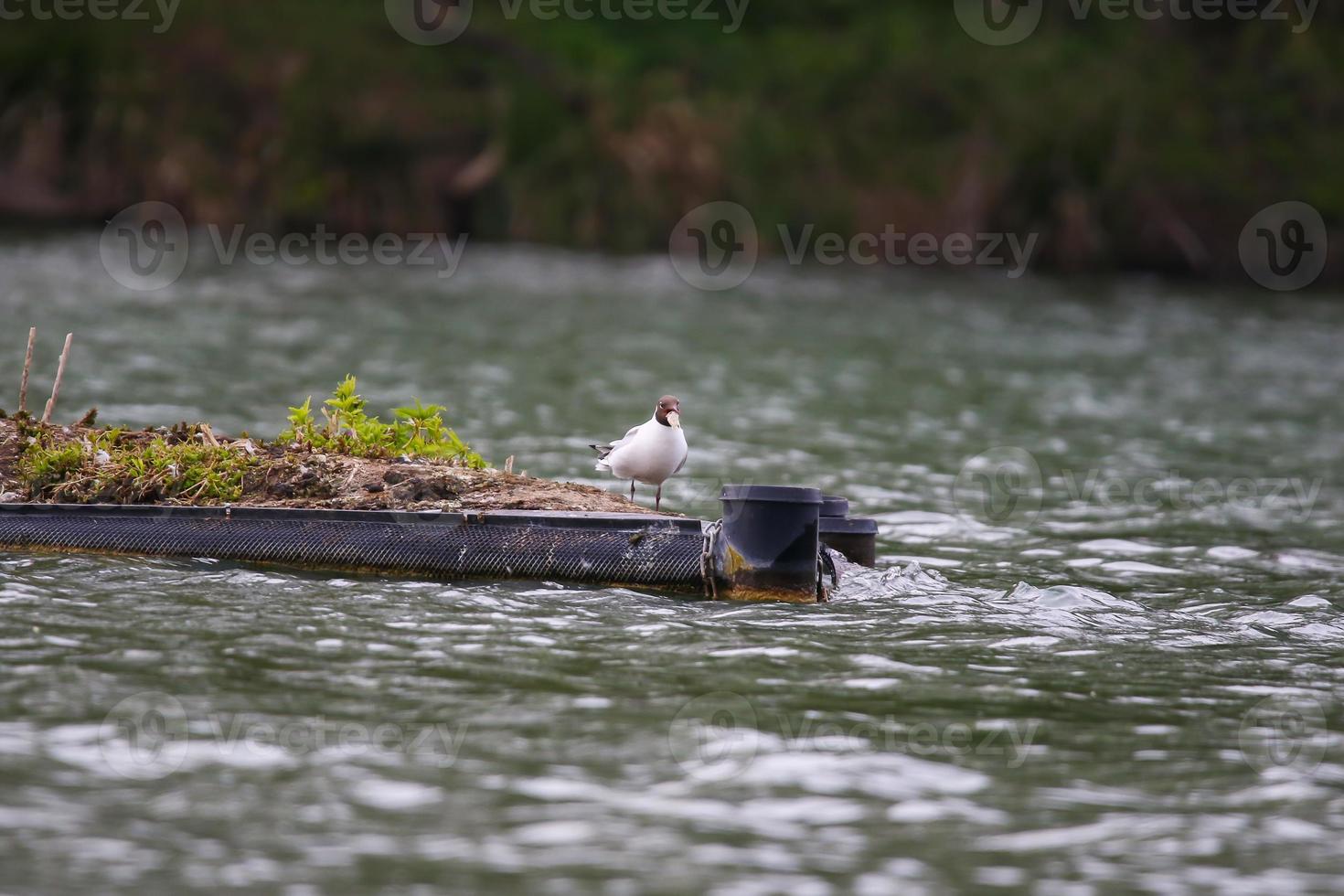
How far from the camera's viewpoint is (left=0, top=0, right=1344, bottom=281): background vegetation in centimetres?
4603

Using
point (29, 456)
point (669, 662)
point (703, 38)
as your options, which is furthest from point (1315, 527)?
point (703, 38)

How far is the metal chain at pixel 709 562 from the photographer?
39.6 ft

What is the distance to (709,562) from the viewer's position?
12070 mm

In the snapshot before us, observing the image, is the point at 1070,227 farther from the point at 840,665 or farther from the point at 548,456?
the point at 840,665

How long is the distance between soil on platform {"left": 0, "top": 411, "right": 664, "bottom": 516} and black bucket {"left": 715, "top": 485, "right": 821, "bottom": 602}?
1.54 m

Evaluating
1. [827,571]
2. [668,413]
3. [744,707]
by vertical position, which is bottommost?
[744,707]

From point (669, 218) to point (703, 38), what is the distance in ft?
39.0

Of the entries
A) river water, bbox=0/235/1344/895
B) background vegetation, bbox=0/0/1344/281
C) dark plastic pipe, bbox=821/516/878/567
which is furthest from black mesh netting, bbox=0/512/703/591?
background vegetation, bbox=0/0/1344/281

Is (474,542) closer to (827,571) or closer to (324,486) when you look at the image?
(324,486)

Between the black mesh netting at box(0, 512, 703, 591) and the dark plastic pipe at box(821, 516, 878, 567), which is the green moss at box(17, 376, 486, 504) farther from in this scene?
the dark plastic pipe at box(821, 516, 878, 567)

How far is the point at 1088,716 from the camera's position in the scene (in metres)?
9.40

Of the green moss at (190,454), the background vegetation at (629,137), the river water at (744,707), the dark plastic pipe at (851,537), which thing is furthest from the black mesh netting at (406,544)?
the background vegetation at (629,137)

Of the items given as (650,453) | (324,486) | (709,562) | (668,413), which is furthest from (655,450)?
(324,486)

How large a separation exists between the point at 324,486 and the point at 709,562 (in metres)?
3.51
